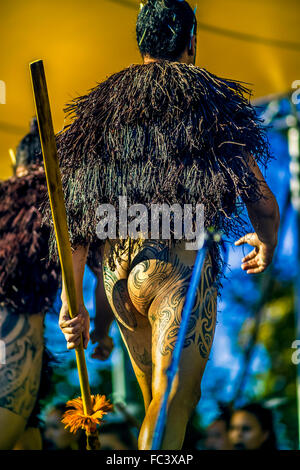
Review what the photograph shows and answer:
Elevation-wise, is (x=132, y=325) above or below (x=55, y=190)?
below

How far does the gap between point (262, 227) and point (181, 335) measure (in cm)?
54

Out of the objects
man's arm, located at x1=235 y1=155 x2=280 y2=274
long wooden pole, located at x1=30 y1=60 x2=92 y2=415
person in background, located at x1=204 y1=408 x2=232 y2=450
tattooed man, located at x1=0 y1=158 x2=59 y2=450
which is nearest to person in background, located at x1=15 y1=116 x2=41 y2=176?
tattooed man, located at x1=0 y1=158 x2=59 y2=450

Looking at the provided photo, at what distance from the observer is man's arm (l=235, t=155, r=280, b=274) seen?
2.37 metres

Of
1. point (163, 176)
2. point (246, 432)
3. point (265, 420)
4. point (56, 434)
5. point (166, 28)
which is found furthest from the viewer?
point (265, 420)

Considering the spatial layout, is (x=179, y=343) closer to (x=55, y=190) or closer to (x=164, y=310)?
(x=164, y=310)

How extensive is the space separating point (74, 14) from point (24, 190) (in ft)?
3.11

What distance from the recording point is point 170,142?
2.26 m

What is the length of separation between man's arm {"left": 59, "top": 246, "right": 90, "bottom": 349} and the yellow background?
946 mm

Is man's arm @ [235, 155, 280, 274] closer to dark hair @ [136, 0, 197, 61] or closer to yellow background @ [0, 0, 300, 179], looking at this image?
dark hair @ [136, 0, 197, 61]

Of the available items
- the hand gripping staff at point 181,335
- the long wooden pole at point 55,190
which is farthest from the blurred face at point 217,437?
the hand gripping staff at point 181,335

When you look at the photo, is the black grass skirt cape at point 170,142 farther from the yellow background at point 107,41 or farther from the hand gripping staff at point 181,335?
the yellow background at point 107,41

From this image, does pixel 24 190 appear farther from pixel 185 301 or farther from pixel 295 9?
pixel 295 9

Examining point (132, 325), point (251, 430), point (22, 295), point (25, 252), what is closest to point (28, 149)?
point (25, 252)
